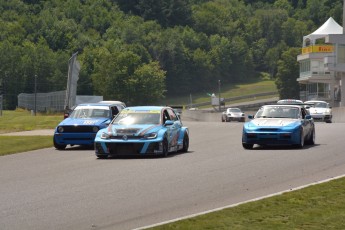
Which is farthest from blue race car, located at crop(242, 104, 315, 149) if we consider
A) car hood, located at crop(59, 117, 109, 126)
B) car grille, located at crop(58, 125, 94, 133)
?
car grille, located at crop(58, 125, 94, 133)

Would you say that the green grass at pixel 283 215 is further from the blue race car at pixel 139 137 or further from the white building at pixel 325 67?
the white building at pixel 325 67

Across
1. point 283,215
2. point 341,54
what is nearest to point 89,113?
point 283,215

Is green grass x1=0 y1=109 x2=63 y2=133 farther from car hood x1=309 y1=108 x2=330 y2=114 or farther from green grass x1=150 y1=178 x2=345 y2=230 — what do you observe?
green grass x1=150 y1=178 x2=345 y2=230

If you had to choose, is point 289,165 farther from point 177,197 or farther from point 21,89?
point 21,89

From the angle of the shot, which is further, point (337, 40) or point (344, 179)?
point (337, 40)

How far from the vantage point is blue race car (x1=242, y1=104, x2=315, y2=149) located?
2667 cm

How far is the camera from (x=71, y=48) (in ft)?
639

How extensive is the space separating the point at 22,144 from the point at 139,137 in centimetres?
904

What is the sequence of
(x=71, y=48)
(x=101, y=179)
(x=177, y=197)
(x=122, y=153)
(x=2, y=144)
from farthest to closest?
1. (x=71, y=48)
2. (x=2, y=144)
3. (x=122, y=153)
4. (x=101, y=179)
5. (x=177, y=197)

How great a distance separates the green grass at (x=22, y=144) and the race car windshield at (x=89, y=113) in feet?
5.38

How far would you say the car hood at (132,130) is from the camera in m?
24.6

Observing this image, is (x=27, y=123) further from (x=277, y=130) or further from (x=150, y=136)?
(x=150, y=136)

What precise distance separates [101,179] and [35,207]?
4.06m

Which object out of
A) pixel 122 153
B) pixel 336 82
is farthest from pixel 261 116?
pixel 336 82
